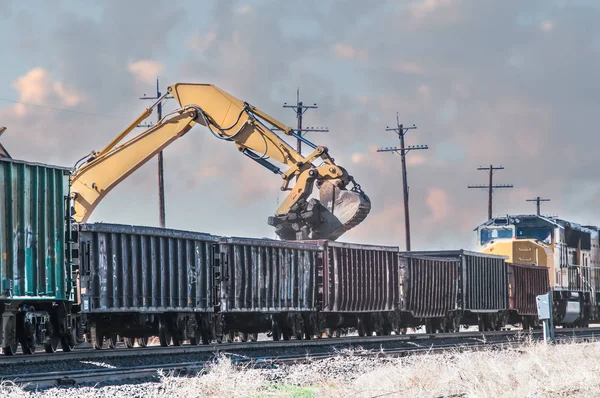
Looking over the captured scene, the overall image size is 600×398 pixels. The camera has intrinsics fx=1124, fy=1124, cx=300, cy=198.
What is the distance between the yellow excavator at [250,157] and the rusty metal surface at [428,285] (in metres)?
3.83

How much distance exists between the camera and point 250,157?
34.4 meters

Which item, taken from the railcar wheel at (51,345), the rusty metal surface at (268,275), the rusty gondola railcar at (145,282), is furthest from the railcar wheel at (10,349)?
the rusty metal surface at (268,275)

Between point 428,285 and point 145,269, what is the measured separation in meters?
14.5

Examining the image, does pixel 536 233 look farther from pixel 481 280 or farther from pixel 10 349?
pixel 10 349

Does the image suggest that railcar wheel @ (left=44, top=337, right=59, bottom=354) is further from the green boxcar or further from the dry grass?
the dry grass

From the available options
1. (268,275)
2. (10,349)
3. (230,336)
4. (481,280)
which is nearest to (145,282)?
(10,349)

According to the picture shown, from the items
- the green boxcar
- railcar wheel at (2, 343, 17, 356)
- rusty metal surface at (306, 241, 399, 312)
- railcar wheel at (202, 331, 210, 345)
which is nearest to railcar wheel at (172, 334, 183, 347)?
railcar wheel at (202, 331, 210, 345)

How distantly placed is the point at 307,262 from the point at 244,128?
5.19m

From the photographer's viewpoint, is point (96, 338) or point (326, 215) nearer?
point (96, 338)

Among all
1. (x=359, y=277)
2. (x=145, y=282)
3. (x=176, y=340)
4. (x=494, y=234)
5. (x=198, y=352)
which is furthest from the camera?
(x=494, y=234)

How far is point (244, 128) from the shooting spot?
1335 inches

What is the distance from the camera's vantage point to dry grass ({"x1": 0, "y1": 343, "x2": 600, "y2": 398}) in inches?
539

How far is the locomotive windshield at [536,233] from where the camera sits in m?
43.9

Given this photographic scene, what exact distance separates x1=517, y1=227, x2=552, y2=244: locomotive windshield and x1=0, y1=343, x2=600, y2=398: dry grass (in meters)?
23.7
